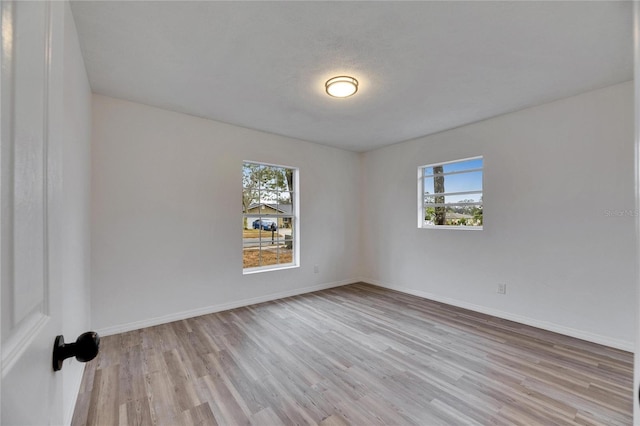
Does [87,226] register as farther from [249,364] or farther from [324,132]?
[324,132]

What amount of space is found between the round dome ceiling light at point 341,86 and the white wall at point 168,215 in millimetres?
1730

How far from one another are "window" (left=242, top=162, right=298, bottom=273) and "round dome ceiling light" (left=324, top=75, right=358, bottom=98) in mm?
1888

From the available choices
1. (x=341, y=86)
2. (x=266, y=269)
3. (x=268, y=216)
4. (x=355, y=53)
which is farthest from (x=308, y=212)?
(x=355, y=53)

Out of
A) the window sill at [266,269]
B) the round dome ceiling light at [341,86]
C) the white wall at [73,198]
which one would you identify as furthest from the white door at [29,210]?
the window sill at [266,269]

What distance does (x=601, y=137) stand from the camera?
2736 millimetres

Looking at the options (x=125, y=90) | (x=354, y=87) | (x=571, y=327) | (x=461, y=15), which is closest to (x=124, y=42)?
(x=125, y=90)

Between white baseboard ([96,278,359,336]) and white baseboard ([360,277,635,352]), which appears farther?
white baseboard ([96,278,359,336])

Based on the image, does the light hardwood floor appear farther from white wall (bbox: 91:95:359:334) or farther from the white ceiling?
the white ceiling

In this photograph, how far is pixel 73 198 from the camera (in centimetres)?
194

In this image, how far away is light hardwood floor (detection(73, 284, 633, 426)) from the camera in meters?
1.76

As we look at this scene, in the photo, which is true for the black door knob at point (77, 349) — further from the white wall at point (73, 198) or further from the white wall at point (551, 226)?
the white wall at point (551, 226)

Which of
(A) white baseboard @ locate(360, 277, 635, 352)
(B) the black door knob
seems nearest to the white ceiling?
(B) the black door knob

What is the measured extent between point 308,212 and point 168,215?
2.13 m

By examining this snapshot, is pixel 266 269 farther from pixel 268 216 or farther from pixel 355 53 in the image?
pixel 355 53
